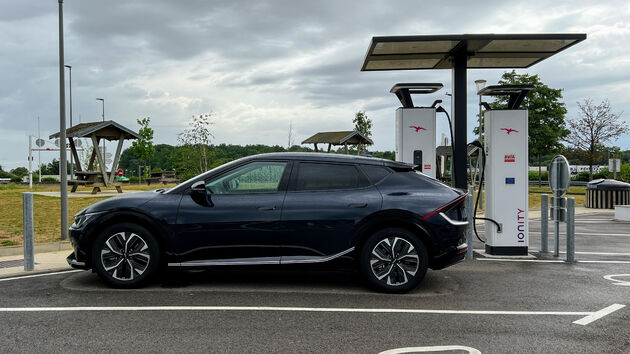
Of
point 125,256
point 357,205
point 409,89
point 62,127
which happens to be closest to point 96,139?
point 62,127

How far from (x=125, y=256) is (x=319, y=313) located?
248 cm

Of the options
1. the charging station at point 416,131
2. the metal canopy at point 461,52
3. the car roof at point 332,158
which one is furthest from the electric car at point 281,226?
the metal canopy at point 461,52

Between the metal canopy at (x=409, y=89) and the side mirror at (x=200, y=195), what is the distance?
4.40 metres

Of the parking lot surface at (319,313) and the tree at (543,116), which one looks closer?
the parking lot surface at (319,313)

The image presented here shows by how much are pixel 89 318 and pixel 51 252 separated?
495cm

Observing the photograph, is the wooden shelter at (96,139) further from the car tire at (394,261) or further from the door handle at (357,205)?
the car tire at (394,261)

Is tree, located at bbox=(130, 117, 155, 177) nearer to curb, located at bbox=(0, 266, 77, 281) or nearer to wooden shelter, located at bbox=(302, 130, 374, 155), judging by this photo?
wooden shelter, located at bbox=(302, 130, 374, 155)

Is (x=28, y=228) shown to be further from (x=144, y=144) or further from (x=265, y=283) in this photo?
(x=144, y=144)

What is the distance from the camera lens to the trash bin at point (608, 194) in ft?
71.3

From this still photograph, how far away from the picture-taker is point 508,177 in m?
8.55

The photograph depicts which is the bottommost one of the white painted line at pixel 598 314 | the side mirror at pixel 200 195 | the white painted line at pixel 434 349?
the white painted line at pixel 598 314

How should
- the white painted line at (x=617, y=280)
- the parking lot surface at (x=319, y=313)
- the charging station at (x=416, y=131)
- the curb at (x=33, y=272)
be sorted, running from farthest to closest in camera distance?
the charging station at (x=416, y=131) → the curb at (x=33, y=272) → the white painted line at (x=617, y=280) → the parking lot surface at (x=319, y=313)

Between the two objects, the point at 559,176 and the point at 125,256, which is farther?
the point at 559,176

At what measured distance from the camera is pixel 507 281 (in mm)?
6727
